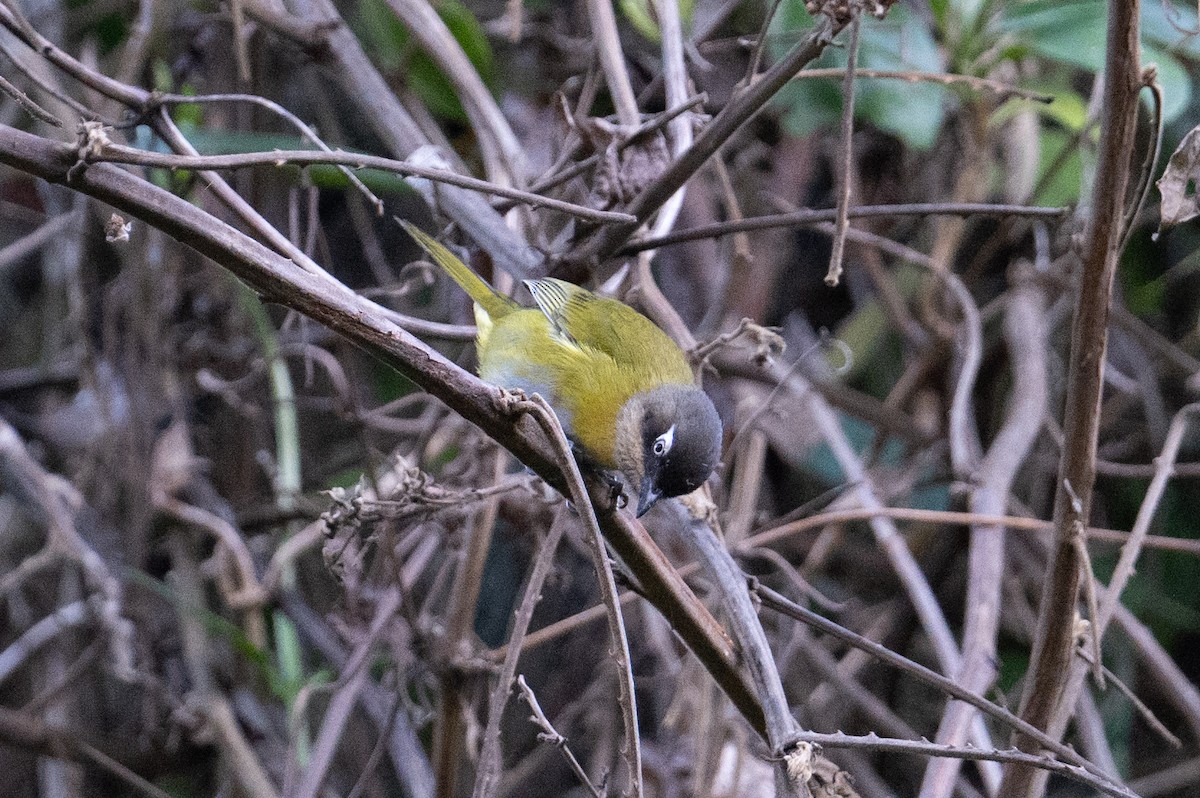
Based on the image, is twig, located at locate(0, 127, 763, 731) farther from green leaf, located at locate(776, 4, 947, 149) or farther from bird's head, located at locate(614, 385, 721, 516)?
green leaf, located at locate(776, 4, 947, 149)

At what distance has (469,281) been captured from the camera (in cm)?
302

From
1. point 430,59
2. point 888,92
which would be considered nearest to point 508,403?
point 430,59

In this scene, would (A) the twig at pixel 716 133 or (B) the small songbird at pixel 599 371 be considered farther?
(B) the small songbird at pixel 599 371

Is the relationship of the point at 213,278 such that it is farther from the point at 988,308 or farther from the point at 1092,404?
the point at 1092,404

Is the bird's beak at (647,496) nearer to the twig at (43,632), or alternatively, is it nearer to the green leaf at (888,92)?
the green leaf at (888,92)

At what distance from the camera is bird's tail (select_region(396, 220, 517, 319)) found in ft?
9.42

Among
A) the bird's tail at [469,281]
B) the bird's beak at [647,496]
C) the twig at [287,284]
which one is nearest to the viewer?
the twig at [287,284]

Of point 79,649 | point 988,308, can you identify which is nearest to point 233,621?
point 79,649

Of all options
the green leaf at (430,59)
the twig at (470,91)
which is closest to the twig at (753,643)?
the twig at (470,91)

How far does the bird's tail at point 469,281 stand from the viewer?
2871 mm

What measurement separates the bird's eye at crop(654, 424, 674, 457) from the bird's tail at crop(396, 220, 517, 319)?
0.71 m

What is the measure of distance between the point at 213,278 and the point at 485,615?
144cm

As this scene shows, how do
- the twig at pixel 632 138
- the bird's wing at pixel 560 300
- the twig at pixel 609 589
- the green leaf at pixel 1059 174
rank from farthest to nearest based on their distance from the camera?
the green leaf at pixel 1059 174, the bird's wing at pixel 560 300, the twig at pixel 632 138, the twig at pixel 609 589

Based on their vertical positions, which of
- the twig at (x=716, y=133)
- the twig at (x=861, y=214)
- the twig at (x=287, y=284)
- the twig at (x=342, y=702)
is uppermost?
the twig at (x=716, y=133)
